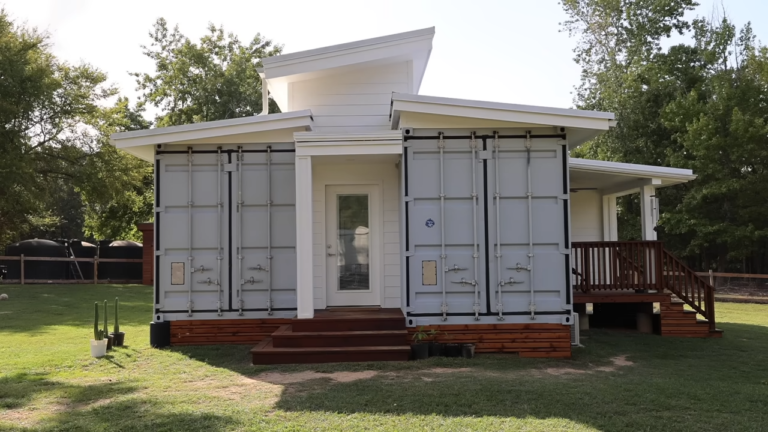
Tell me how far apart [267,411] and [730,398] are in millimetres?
4592

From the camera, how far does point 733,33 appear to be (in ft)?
87.6

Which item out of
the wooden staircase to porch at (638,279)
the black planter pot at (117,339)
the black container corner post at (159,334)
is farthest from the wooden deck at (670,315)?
the black planter pot at (117,339)

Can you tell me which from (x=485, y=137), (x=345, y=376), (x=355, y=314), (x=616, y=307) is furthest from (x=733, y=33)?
(x=345, y=376)

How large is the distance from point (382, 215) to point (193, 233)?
2946mm

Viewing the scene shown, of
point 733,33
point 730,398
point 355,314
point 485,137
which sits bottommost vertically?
point 730,398

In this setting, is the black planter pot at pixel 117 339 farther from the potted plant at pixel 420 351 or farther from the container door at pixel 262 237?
the potted plant at pixel 420 351

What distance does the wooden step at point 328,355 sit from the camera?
8.66 metres

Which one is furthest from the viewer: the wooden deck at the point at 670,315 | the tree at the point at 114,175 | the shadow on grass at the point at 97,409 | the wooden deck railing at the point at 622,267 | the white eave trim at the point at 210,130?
the tree at the point at 114,175

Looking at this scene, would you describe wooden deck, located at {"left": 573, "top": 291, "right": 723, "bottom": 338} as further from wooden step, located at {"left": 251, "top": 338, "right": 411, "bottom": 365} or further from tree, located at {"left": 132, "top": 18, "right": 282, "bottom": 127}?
tree, located at {"left": 132, "top": 18, "right": 282, "bottom": 127}

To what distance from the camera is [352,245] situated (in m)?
10.8

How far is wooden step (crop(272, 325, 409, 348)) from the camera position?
8945 millimetres

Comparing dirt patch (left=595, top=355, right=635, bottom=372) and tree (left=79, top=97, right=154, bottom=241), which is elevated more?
tree (left=79, top=97, right=154, bottom=241)

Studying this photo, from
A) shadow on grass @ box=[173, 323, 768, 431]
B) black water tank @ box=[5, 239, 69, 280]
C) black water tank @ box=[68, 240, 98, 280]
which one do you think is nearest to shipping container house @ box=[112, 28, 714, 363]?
shadow on grass @ box=[173, 323, 768, 431]

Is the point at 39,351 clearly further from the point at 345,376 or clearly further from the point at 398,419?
the point at 398,419
